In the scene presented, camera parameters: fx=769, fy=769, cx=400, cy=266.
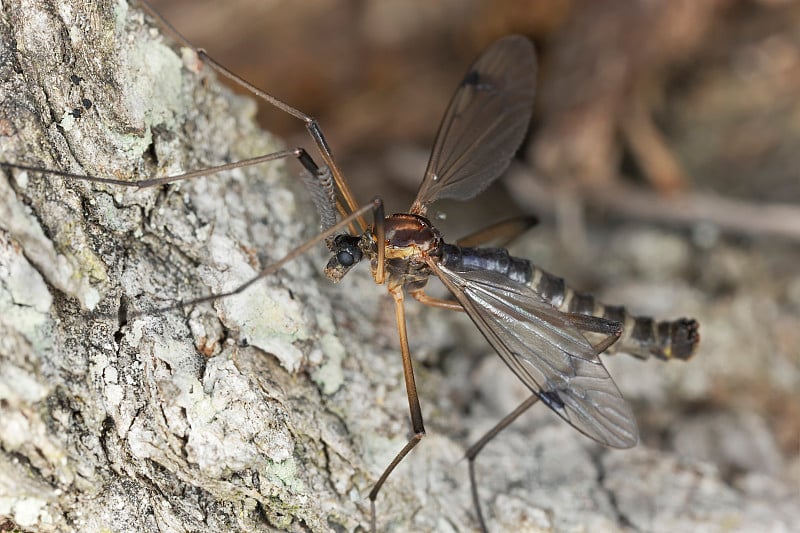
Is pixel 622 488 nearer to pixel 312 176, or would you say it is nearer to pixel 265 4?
pixel 312 176

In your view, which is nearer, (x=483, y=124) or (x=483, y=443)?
(x=483, y=443)

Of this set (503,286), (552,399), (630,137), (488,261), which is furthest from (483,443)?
(630,137)

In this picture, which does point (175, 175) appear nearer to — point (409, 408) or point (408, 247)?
point (408, 247)

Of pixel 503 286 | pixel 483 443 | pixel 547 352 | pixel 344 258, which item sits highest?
pixel 503 286

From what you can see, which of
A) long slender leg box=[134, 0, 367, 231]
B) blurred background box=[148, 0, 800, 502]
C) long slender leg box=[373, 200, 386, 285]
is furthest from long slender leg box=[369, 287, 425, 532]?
blurred background box=[148, 0, 800, 502]

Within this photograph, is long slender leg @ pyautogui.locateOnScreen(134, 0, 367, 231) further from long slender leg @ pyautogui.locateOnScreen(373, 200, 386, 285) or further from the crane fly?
long slender leg @ pyautogui.locateOnScreen(373, 200, 386, 285)

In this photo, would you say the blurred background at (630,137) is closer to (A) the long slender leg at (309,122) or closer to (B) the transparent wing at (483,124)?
(B) the transparent wing at (483,124)

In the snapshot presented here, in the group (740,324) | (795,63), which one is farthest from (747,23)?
(740,324)
